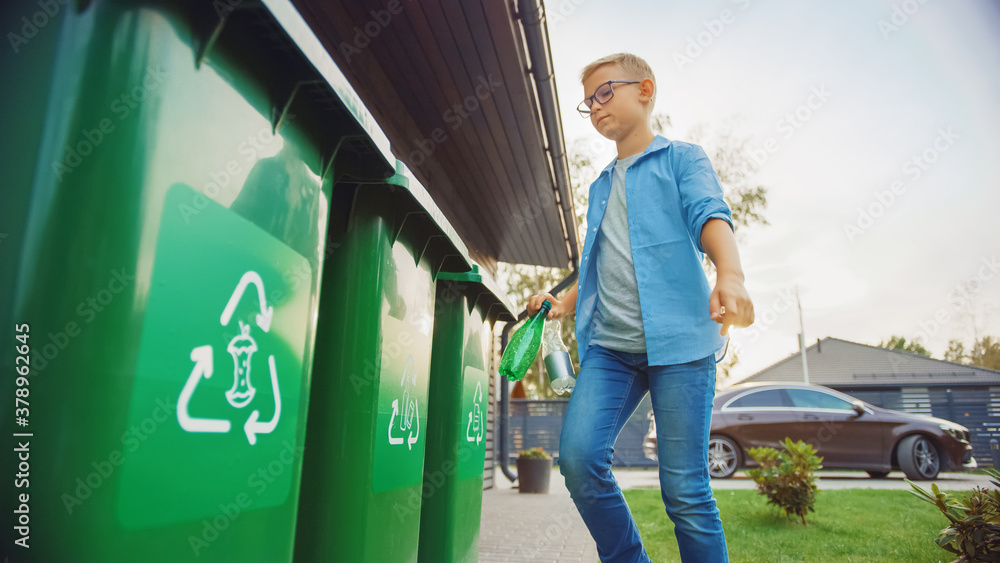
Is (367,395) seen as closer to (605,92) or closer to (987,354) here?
(605,92)

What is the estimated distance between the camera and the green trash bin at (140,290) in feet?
2.85

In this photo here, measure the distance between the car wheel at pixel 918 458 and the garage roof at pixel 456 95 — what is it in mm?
6375

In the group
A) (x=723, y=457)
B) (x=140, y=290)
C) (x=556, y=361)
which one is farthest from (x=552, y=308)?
(x=723, y=457)

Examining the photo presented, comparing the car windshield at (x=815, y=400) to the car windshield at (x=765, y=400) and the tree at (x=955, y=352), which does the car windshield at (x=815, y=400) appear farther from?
the tree at (x=955, y=352)

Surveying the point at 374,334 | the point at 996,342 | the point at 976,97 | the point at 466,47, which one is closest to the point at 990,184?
the point at 976,97

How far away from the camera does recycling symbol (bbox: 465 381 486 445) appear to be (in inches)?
114

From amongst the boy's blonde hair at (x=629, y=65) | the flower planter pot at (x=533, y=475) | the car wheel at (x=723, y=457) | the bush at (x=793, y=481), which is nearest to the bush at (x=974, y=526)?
the boy's blonde hair at (x=629, y=65)

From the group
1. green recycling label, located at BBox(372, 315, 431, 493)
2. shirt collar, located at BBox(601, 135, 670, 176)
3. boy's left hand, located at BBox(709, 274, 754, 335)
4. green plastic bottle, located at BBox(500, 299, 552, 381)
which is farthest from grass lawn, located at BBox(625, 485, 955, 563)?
shirt collar, located at BBox(601, 135, 670, 176)

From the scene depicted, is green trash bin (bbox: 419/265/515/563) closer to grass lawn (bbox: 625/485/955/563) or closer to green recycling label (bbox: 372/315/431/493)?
green recycling label (bbox: 372/315/431/493)

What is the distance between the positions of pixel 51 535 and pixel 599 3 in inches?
252

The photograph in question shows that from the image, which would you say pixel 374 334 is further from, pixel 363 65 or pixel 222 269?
pixel 363 65

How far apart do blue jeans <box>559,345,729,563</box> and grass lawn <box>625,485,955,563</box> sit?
1.99 metres

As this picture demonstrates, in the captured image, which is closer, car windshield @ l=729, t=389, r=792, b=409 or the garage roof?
the garage roof

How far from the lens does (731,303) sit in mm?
1530
